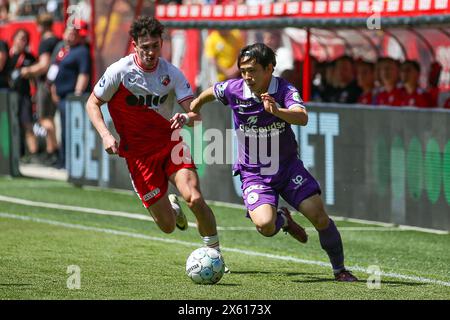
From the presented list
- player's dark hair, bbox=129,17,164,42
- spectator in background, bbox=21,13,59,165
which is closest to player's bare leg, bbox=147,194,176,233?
player's dark hair, bbox=129,17,164,42

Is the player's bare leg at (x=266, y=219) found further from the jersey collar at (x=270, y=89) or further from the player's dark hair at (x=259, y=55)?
the player's dark hair at (x=259, y=55)

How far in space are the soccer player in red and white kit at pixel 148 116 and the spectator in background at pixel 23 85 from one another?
10.9 metres

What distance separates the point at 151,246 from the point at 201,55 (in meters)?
8.86

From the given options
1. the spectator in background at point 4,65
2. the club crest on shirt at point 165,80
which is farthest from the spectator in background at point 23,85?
the club crest on shirt at point 165,80

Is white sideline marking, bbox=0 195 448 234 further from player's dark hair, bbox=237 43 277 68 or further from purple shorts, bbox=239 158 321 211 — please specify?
player's dark hair, bbox=237 43 277 68

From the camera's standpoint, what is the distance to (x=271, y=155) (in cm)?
1008

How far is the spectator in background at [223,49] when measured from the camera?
64.3 feet

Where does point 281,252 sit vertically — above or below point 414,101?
below

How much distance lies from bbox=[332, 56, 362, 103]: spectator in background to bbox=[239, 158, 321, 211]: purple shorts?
270 inches

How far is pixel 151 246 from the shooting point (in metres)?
12.2

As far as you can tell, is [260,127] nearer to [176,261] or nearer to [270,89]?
[270,89]

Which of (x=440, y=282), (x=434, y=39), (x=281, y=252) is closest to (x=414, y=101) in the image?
(x=434, y=39)
